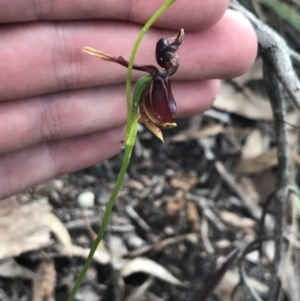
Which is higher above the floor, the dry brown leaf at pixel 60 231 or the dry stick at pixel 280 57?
the dry stick at pixel 280 57

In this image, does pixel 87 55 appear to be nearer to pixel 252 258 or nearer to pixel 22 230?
pixel 22 230

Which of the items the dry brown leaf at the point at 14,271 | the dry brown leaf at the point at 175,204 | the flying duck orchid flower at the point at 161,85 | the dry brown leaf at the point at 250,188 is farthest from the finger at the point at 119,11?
the dry brown leaf at the point at 250,188

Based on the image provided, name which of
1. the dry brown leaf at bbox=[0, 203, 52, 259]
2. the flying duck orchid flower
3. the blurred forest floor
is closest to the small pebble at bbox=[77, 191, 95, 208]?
the blurred forest floor

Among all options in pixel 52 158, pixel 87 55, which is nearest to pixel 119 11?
pixel 87 55

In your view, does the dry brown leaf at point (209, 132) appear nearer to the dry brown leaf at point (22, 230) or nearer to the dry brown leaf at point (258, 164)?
the dry brown leaf at point (258, 164)

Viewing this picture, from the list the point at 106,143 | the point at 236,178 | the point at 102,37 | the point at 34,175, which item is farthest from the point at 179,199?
the point at 102,37

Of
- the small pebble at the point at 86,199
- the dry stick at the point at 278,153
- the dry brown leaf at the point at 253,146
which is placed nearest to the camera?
the dry stick at the point at 278,153

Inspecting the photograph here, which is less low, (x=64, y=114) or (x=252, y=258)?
(x=64, y=114)
